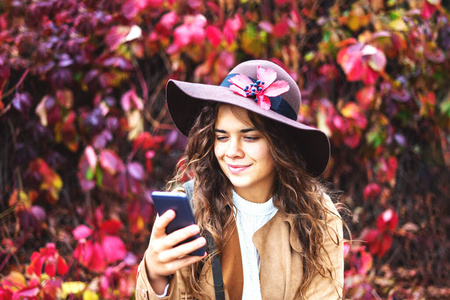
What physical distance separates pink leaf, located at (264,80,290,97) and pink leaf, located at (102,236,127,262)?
1.16 metres

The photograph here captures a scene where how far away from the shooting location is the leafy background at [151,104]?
2240mm

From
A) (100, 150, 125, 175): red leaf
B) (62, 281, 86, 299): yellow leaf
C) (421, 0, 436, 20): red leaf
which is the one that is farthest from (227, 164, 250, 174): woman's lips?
(421, 0, 436, 20): red leaf

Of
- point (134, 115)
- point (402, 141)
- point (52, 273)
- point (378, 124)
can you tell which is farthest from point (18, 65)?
point (402, 141)

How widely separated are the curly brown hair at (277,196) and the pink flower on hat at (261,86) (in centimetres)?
10

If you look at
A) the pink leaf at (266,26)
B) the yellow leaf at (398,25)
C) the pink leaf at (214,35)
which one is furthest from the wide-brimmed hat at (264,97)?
the yellow leaf at (398,25)

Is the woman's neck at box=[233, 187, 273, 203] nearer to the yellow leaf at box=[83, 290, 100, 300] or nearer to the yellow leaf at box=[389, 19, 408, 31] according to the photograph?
the yellow leaf at box=[83, 290, 100, 300]

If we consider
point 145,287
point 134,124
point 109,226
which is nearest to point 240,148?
point 145,287

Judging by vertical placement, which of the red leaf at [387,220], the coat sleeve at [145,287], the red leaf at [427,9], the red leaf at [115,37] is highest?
the red leaf at [427,9]

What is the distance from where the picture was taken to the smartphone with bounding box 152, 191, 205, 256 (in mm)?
1146

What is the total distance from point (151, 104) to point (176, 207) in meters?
1.49

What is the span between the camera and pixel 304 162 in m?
1.56

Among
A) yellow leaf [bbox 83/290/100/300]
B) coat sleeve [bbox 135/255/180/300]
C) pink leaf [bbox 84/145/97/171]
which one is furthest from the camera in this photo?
pink leaf [bbox 84/145/97/171]

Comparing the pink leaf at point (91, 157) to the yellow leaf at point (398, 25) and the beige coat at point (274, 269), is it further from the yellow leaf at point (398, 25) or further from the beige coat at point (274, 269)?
the yellow leaf at point (398, 25)

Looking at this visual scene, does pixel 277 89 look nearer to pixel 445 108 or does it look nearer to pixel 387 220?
pixel 387 220
